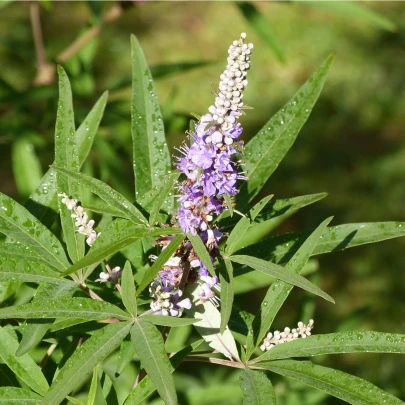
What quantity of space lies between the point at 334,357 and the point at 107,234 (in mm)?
3363

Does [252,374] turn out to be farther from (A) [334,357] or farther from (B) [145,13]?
(B) [145,13]

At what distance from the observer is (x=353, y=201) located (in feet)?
18.2

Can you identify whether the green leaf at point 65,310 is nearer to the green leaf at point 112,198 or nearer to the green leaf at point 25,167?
the green leaf at point 112,198

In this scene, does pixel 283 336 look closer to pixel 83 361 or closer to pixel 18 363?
pixel 83 361

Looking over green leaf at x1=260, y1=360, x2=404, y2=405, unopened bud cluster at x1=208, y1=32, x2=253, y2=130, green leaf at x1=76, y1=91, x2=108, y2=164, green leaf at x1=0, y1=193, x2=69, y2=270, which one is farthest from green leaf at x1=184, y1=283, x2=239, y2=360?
green leaf at x1=76, y1=91, x2=108, y2=164

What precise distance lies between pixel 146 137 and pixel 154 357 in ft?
2.27

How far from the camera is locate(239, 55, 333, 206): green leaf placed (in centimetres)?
184

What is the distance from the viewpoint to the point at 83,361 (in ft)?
4.45

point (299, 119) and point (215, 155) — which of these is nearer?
point (215, 155)

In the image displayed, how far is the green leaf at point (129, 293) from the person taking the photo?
4.74 ft

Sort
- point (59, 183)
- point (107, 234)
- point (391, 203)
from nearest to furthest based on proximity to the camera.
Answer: point (107, 234)
point (59, 183)
point (391, 203)

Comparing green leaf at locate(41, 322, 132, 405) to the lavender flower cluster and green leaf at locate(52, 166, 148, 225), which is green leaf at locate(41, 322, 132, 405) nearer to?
the lavender flower cluster

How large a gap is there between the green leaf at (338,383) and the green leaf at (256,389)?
0.13ft

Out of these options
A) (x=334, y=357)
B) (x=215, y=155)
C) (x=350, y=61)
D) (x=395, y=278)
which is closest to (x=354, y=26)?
(x=350, y=61)
